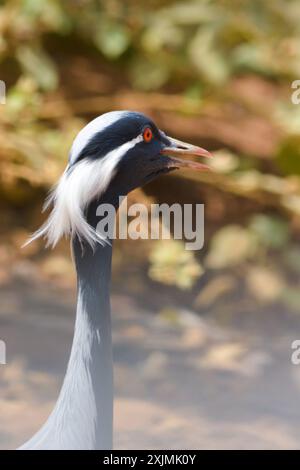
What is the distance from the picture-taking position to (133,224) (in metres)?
2.21

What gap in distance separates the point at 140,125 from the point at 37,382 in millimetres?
746

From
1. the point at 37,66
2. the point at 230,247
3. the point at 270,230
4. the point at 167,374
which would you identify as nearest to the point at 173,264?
the point at 167,374

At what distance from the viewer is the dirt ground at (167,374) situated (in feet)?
5.38

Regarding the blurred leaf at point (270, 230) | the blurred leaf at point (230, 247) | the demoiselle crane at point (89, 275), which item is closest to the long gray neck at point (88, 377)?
the demoiselle crane at point (89, 275)

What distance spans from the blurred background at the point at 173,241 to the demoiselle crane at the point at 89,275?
38 cm

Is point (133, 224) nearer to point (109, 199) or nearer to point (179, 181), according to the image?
point (179, 181)

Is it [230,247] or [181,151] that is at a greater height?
[230,247]

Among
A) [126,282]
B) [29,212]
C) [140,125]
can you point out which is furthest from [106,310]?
[29,212]

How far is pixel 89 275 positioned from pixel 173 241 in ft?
3.07

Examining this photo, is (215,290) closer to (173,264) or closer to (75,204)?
(173,264)

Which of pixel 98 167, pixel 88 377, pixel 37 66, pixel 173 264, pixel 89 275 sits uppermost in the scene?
pixel 37 66

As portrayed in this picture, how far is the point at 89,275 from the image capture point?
1.17 metres

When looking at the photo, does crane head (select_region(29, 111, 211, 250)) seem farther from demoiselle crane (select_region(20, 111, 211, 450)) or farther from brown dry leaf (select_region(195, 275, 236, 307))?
brown dry leaf (select_region(195, 275, 236, 307))

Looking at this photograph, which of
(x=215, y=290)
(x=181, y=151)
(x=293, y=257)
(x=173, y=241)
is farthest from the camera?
(x=293, y=257)
